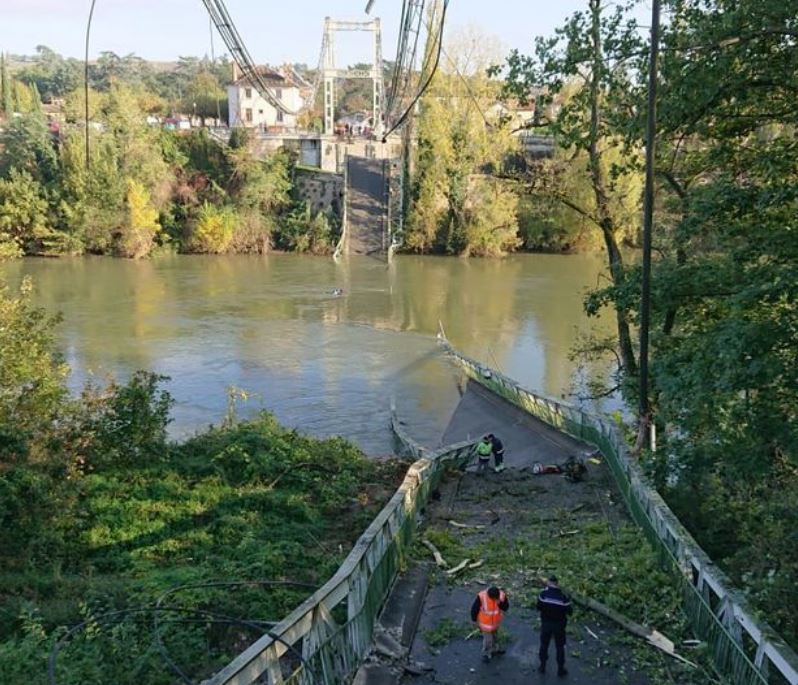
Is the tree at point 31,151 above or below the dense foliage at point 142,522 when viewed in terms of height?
above

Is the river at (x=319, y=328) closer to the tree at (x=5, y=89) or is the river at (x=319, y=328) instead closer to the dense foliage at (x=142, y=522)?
the dense foliage at (x=142, y=522)

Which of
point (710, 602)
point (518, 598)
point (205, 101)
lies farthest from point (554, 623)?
point (205, 101)

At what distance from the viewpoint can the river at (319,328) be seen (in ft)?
89.3

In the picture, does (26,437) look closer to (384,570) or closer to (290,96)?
(384,570)

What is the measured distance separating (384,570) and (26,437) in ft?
29.4

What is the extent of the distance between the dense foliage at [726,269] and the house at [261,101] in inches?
2893

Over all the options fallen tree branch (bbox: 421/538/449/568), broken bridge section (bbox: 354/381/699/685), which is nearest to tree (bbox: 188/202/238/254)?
broken bridge section (bbox: 354/381/699/685)

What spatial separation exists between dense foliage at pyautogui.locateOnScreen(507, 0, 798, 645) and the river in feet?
29.7

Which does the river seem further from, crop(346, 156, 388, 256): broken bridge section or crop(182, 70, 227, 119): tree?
crop(182, 70, 227, 119): tree

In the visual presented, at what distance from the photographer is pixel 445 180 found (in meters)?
57.7

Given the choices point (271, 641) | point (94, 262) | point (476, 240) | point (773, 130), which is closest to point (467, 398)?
point (773, 130)

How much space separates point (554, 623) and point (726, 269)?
24.0ft

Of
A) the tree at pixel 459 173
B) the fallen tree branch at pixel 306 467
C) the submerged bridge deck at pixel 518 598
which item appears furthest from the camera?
the tree at pixel 459 173

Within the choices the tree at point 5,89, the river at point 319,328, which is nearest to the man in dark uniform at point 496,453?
the river at point 319,328
